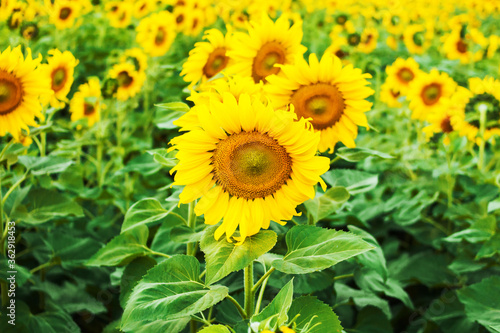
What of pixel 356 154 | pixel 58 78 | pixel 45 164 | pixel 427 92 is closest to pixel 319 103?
pixel 356 154

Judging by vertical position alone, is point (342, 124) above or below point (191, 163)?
above

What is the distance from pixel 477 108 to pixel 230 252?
1.43 m

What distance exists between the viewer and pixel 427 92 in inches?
91.0

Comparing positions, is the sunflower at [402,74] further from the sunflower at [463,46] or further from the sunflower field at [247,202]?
the sunflower at [463,46]

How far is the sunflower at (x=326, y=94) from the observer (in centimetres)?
115

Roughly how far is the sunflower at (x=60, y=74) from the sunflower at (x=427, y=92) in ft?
5.23

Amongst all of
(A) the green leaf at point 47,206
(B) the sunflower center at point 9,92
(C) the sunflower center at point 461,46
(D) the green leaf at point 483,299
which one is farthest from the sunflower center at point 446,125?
(C) the sunflower center at point 461,46

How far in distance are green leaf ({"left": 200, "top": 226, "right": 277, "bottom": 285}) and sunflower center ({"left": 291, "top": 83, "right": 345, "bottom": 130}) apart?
39 centimetres

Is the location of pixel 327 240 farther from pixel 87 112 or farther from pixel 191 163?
pixel 87 112

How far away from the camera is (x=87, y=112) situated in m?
2.31

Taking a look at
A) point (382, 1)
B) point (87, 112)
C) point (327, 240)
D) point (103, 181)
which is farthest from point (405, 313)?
point (382, 1)

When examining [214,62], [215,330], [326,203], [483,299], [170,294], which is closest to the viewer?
[215,330]

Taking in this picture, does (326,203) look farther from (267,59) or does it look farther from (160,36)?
(160,36)

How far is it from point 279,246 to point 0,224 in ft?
2.90
